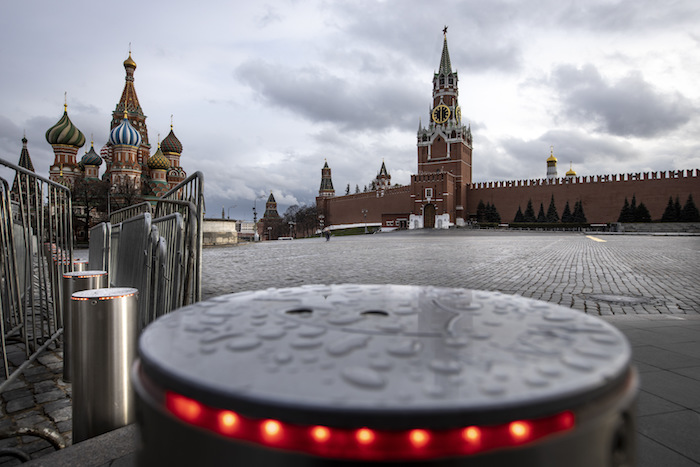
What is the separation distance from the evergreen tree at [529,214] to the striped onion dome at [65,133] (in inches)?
1963

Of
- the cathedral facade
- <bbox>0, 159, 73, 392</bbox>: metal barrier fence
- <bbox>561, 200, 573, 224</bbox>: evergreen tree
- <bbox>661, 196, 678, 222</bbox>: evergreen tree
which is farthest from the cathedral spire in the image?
<bbox>0, 159, 73, 392</bbox>: metal barrier fence

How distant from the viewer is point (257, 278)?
29.2 feet

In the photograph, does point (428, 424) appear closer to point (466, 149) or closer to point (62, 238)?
point (62, 238)

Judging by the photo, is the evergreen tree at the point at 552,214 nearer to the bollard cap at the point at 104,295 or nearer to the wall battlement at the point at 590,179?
the wall battlement at the point at 590,179

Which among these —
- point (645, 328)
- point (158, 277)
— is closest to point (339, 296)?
point (158, 277)

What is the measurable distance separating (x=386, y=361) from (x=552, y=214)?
55.7 metres

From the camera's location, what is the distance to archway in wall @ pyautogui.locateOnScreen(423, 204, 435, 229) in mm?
54438

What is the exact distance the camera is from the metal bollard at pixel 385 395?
2.00ft

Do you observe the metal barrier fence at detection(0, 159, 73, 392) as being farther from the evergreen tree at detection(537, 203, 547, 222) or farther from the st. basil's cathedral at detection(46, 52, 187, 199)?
the evergreen tree at detection(537, 203, 547, 222)

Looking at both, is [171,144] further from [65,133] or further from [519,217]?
[519,217]

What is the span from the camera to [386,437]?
0.60 meters

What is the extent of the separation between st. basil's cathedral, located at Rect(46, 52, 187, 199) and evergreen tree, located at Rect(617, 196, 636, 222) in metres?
47.3

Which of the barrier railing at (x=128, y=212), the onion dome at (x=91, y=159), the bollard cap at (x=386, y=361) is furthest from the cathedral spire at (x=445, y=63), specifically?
the bollard cap at (x=386, y=361)

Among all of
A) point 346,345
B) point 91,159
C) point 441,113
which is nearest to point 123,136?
point 91,159
